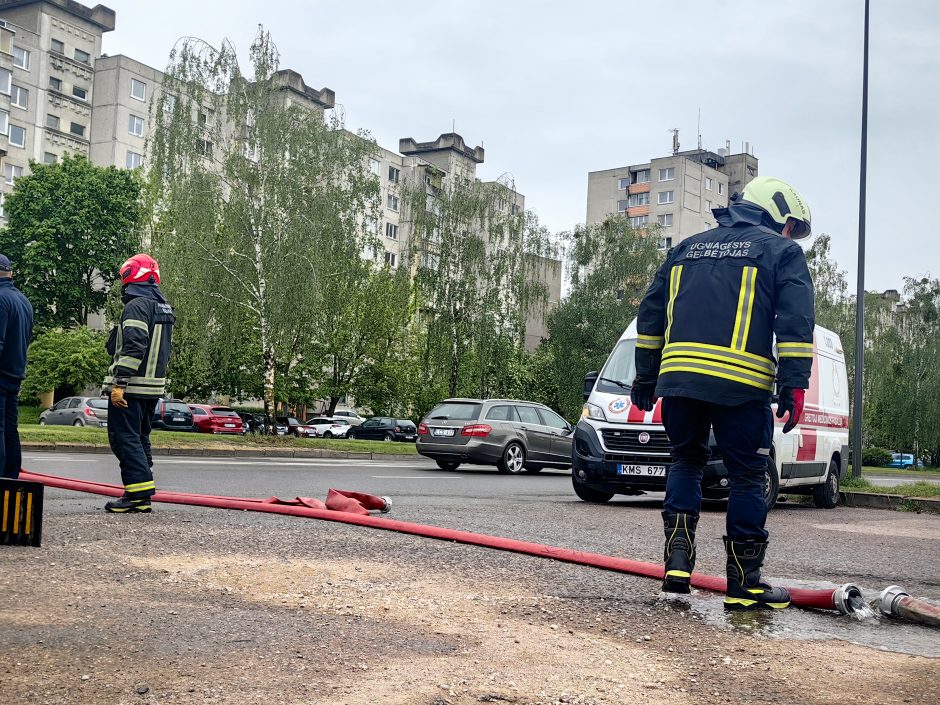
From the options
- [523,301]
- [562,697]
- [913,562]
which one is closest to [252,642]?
[562,697]

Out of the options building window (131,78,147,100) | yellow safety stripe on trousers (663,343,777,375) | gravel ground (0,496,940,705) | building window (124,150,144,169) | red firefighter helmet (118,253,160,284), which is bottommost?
gravel ground (0,496,940,705)

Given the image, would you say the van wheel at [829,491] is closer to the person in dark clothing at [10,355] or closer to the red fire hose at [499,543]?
the red fire hose at [499,543]

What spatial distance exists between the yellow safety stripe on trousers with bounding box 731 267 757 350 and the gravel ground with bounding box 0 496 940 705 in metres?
1.31

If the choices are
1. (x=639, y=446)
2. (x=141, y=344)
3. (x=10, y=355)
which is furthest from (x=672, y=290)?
(x=639, y=446)

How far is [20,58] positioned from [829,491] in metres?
61.8

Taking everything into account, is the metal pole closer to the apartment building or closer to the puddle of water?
the puddle of water

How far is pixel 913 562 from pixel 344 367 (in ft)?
158

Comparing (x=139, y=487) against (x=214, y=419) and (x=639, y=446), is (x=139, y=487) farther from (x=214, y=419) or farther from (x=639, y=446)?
(x=214, y=419)

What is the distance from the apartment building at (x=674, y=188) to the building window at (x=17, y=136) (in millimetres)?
50913

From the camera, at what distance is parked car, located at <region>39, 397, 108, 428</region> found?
3741cm

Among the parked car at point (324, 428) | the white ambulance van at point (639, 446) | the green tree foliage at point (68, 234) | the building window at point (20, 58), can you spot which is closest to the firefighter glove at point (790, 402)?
the white ambulance van at point (639, 446)

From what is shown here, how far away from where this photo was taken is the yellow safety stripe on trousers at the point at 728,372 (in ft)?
16.3

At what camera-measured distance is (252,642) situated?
3924 mm

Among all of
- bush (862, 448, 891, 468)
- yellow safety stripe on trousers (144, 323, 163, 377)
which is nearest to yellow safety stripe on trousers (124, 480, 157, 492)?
yellow safety stripe on trousers (144, 323, 163, 377)
